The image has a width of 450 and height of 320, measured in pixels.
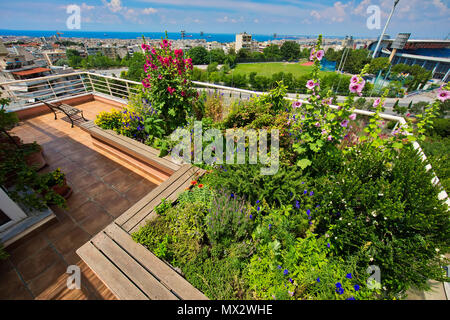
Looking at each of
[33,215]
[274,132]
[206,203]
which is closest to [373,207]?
[274,132]

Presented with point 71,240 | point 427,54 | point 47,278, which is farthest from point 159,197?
point 427,54

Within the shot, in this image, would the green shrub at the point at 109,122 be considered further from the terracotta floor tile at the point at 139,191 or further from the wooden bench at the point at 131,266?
the wooden bench at the point at 131,266

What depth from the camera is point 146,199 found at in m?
2.26

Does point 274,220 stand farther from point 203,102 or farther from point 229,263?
point 203,102

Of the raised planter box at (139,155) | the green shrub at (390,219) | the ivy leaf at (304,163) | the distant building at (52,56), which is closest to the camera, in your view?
the green shrub at (390,219)

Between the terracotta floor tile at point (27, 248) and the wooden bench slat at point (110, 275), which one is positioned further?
the terracotta floor tile at point (27, 248)

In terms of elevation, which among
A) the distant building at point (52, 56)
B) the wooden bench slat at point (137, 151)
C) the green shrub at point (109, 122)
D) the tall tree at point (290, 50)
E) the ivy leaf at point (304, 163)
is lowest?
the distant building at point (52, 56)

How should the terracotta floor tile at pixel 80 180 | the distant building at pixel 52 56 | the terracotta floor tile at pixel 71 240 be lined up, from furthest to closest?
the distant building at pixel 52 56, the terracotta floor tile at pixel 80 180, the terracotta floor tile at pixel 71 240

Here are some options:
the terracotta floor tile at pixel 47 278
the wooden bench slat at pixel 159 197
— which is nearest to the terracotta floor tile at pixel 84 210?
the terracotta floor tile at pixel 47 278

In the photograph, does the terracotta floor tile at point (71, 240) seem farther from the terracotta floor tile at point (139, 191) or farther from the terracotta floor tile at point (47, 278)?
the terracotta floor tile at point (139, 191)

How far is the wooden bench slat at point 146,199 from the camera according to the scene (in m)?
2.05

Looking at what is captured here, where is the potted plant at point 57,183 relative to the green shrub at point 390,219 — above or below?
below
